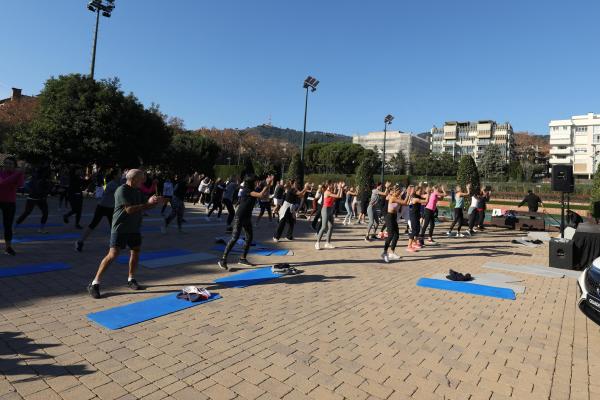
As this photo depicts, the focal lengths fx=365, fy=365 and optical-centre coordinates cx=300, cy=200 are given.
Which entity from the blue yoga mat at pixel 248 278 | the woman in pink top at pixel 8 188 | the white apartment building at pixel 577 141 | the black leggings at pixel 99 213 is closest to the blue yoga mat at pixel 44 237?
the woman in pink top at pixel 8 188

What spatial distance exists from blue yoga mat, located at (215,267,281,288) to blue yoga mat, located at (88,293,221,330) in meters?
0.80

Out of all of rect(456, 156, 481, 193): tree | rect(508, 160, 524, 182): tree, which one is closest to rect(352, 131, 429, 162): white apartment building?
rect(508, 160, 524, 182): tree

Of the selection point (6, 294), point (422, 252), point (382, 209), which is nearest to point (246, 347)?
point (6, 294)

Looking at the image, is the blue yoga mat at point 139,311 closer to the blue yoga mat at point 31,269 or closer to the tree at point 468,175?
the blue yoga mat at point 31,269

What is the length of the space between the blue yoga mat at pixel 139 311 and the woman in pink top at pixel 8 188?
3.73m

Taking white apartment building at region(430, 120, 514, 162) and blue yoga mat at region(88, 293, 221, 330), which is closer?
blue yoga mat at region(88, 293, 221, 330)

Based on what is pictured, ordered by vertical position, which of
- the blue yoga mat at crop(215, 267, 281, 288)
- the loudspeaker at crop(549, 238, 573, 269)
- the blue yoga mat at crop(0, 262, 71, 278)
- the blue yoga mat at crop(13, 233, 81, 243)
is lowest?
the blue yoga mat at crop(215, 267, 281, 288)

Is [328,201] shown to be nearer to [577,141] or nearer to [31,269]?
[31,269]

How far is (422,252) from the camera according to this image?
1019cm

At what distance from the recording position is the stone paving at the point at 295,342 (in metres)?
2.96

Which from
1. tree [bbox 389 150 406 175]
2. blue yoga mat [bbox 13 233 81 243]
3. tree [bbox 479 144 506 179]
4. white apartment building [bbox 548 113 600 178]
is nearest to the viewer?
blue yoga mat [bbox 13 233 81 243]

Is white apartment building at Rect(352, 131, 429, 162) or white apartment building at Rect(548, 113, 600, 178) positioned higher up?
white apartment building at Rect(352, 131, 429, 162)

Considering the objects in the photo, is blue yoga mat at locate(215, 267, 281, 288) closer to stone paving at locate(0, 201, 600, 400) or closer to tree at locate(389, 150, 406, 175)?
stone paving at locate(0, 201, 600, 400)

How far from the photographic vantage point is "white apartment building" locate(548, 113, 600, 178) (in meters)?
86.6
